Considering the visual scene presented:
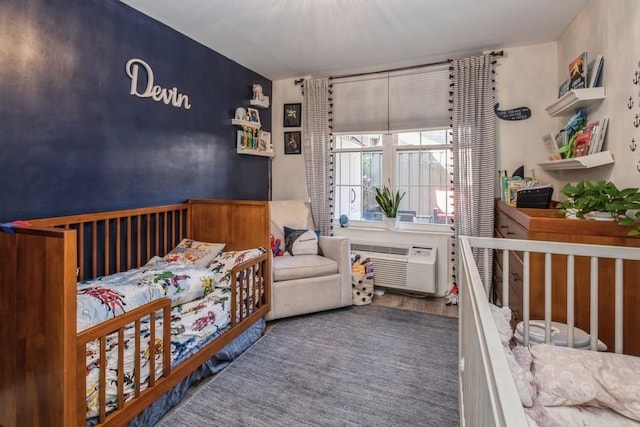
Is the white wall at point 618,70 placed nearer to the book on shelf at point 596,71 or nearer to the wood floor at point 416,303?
the book on shelf at point 596,71

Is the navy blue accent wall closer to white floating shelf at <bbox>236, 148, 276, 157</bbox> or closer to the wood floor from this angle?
white floating shelf at <bbox>236, 148, 276, 157</bbox>

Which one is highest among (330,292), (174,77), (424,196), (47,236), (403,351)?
(174,77)

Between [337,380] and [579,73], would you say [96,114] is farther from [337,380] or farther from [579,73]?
[579,73]

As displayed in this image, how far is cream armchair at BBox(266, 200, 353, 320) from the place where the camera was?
110 inches

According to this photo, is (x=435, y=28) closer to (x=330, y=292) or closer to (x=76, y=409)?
(x=330, y=292)

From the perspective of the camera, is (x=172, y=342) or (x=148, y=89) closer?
(x=172, y=342)

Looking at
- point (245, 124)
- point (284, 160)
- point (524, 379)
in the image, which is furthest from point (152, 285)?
point (284, 160)

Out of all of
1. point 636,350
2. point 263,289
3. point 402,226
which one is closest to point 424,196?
point 402,226

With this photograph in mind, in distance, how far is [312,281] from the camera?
2895 millimetres

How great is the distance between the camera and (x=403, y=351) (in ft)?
7.68

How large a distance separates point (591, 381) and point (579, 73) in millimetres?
2063

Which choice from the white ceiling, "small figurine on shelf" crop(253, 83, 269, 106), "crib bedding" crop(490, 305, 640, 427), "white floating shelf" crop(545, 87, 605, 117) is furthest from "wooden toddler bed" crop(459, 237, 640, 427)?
"small figurine on shelf" crop(253, 83, 269, 106)

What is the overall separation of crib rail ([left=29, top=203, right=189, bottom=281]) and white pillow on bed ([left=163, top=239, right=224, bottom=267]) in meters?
0.14

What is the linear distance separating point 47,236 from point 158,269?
3.31 feet
